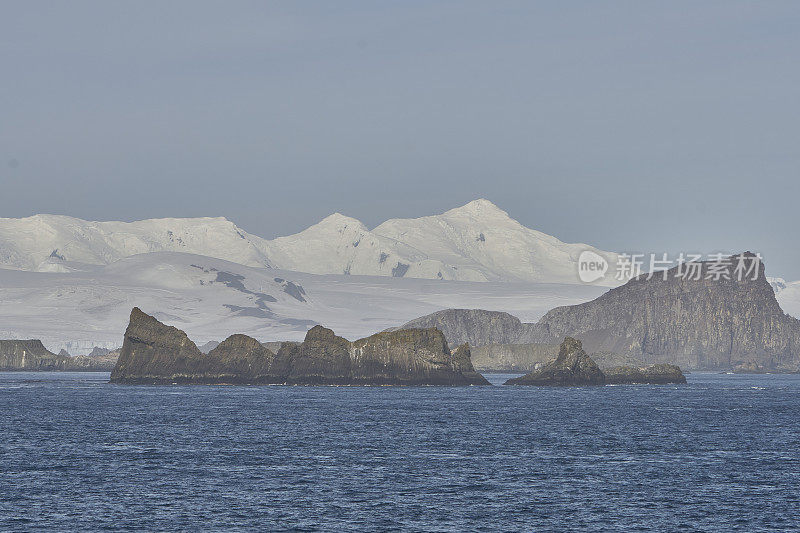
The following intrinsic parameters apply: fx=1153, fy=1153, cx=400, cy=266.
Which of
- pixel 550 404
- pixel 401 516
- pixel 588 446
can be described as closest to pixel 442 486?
pixel 401 516

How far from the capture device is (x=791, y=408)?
586 ft

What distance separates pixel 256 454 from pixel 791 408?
104511 millimetres

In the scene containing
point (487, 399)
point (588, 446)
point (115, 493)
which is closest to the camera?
point (115, 493)

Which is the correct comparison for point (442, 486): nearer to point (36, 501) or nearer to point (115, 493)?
point (115, 493)

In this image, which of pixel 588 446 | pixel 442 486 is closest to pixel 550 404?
pixel 588 446

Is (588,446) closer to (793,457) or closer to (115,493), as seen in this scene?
(793,457)

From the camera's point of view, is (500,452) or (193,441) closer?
(500,452)

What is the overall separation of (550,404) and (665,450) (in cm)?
7177

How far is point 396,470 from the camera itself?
94.4 meters

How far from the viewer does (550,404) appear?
596 ft

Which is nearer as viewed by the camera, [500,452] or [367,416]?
[500,452]

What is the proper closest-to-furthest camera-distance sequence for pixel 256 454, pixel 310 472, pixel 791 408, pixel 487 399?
pixel 310 472
pixel 256 454
pixel 791 408
pixel 487 399

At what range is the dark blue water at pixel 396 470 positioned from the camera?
7300 centimetres

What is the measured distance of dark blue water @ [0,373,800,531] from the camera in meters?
73.0
